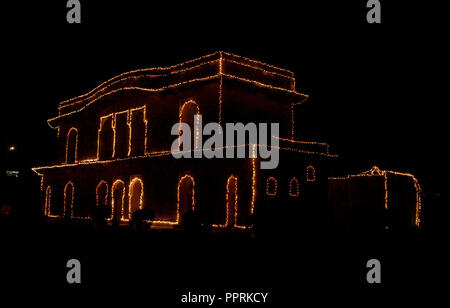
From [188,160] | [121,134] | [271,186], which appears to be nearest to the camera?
[271,186]

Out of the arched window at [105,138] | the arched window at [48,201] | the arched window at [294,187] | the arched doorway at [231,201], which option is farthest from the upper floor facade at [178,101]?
the arched window at [48,201]

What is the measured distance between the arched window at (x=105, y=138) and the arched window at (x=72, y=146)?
3583mm

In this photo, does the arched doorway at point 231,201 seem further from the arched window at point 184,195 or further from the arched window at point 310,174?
the arched window at point 310,174

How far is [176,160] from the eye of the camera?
2330cm

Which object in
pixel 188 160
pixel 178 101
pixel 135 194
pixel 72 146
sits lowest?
pixel 135 194

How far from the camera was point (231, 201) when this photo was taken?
20.8 metres

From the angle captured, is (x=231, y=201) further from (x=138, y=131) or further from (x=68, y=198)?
(x=68, y=198)

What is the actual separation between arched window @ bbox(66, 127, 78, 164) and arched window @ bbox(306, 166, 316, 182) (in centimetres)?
1702

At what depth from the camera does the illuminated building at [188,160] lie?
20.8 m

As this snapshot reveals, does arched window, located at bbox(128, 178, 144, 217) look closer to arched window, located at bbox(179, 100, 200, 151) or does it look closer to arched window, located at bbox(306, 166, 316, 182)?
arched window, located at bbox(179, 100, 200, 151)

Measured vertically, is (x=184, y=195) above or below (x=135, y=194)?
below

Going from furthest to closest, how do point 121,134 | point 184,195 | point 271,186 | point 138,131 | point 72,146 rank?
point 72,146 < point 121,134 < point 138,131 < point 184,195 < point 271,186

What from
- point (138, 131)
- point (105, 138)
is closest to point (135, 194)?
point (138, 131)

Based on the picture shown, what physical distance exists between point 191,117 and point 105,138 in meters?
8.05
